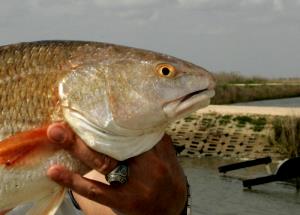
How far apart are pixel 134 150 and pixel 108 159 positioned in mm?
172

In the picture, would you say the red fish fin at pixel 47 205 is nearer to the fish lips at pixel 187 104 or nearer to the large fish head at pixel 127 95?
the large fish head at pixel 127 95

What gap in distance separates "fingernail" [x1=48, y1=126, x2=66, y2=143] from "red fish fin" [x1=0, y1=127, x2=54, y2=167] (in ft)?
0.13

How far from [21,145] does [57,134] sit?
185 millimetres

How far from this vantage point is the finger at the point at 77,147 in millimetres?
3129

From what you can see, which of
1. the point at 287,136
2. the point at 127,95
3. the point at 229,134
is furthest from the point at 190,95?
the point at 229,134

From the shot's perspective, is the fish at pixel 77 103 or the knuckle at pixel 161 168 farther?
the knuckle at pixel 161 168

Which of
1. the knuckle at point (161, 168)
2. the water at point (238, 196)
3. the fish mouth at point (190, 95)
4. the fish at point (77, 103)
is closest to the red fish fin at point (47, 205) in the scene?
the fish at point (77, 103)

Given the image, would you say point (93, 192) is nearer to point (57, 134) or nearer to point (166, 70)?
point (57, 134)

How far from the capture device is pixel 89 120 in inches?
128

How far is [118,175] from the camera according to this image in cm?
347

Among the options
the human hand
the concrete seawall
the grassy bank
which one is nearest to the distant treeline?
the concrete seawall

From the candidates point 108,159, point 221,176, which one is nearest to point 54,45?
point 108,159

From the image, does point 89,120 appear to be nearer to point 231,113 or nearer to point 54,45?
point 54,45

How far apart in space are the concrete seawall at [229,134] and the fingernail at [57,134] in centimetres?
2460
